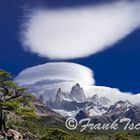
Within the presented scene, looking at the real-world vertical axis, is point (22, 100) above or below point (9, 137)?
above

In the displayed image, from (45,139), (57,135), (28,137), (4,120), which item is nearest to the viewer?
(4,120)

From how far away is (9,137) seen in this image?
53.8m

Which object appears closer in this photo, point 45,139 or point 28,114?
point 28,114

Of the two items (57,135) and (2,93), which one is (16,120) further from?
(57,135)

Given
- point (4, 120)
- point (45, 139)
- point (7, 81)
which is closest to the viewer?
point (7, 81)

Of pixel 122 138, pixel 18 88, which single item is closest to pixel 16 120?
pixel 18 88

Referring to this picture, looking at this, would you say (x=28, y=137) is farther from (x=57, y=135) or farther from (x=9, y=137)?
(x=57, y=135)

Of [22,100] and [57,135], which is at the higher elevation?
[57,135]

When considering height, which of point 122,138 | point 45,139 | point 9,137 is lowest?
point 9,137

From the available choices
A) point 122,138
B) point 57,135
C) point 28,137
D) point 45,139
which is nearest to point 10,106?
point 28,137

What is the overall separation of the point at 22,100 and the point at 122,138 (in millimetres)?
67979

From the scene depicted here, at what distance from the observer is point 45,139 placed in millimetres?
88562

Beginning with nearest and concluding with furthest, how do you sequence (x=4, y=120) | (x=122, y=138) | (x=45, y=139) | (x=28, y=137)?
(x=4, y=120) → (x=28, y=137) → (x=45, y=139) → (x=122, y=138)

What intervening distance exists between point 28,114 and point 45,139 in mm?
34824
